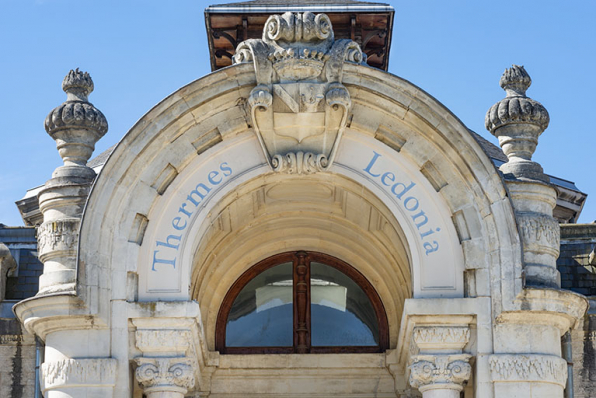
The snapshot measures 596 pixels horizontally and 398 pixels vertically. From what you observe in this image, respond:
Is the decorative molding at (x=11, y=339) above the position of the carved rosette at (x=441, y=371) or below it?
above

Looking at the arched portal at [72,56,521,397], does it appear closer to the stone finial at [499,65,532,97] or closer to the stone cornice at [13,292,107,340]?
the stone cornice at [13,292,107,340]

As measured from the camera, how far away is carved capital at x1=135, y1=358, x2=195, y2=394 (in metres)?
16.9

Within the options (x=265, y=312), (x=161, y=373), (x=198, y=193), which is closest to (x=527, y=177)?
(x=198, y=193)

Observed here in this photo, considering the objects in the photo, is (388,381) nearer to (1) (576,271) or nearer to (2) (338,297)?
(2) (338,297)

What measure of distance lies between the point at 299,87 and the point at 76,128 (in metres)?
3.26

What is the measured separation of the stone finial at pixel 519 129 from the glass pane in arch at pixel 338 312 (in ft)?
14.2

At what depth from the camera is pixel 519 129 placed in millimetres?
18078

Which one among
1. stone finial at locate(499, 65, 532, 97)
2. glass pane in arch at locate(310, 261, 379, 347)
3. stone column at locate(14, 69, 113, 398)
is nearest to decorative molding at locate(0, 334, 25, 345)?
stone column at locate(14, 69, 113, 398)

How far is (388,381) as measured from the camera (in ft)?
67.2

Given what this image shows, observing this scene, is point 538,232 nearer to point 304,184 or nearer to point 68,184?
point 304,184

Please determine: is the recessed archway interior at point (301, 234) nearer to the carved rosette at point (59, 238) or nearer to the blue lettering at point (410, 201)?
the blue lettering at point (410, 201)

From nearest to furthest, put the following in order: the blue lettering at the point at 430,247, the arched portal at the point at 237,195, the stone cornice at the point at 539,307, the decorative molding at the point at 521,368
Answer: the decorative molding at the point at 521,368 → the stone cornice at the point at 539,307 → the arched portal at the point at 237,195 → the blue lettering at the point at 430,247

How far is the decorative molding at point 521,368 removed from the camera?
1666 cm

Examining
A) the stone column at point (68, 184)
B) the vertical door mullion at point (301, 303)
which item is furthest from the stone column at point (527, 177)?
the stone column at point (68, 184)
